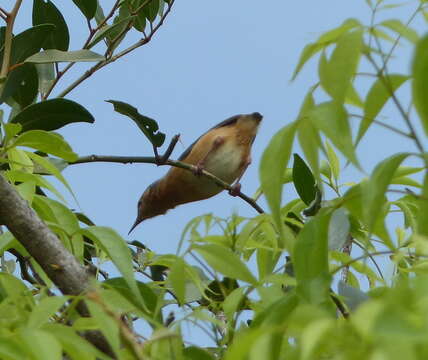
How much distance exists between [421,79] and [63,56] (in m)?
1.74

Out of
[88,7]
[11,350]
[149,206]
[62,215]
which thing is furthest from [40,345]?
[149,206]

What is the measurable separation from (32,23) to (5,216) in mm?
1535

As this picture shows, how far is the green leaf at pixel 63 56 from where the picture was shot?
248 centimetres

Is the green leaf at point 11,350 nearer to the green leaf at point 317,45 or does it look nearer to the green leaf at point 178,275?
the green leaf at point 178,275

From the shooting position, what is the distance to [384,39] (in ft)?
3.85

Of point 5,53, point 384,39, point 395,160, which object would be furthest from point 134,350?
point 5,53

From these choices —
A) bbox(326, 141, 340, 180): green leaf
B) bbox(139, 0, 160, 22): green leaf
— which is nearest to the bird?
bbox(139, 0, 160, 22): green leaf

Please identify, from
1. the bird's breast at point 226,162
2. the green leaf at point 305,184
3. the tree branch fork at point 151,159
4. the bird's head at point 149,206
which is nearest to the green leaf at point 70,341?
the green leaf at point 305,184

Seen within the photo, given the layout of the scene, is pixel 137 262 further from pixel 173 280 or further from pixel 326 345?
pixel 326 345

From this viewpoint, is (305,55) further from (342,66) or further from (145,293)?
(145,293)

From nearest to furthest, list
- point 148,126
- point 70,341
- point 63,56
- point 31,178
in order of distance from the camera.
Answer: point 70,341 < point 31,178 < point 63,56 < point 148,126

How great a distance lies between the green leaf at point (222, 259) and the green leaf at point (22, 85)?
1.30 metres

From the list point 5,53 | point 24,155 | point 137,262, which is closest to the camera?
point 24,155

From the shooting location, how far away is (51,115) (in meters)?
2.44
